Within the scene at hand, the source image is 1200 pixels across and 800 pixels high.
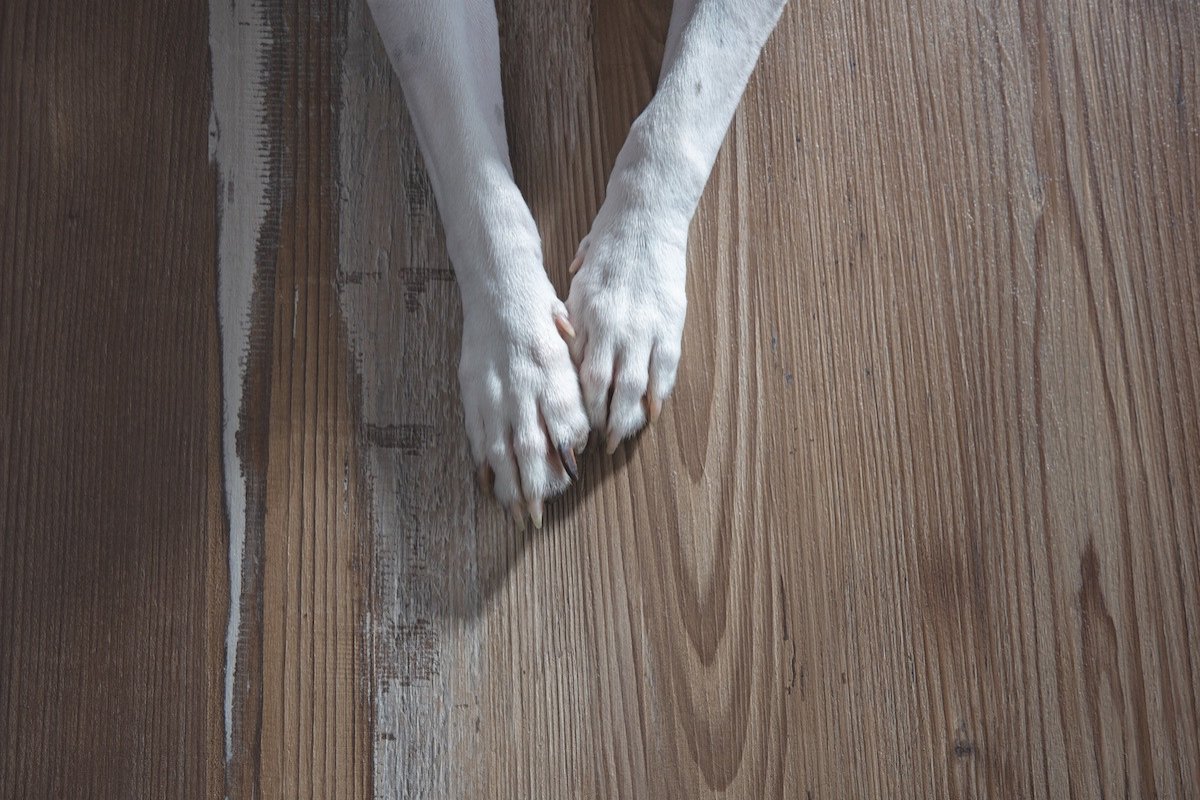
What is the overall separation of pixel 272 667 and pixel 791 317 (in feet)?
1.84

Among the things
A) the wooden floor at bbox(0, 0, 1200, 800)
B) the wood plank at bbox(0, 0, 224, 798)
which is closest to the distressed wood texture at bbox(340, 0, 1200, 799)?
the wooden floor at bbox(0, 0, 1200, 800)

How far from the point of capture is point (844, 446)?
82 cm

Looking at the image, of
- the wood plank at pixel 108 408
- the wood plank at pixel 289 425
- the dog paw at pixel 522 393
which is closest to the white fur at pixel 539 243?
the dog paw at pixel 522 393

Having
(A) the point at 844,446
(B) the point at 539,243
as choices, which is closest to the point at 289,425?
(B) the point at 539,243

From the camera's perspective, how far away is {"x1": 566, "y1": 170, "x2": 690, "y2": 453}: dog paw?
745mm

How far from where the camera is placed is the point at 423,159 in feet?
2.78

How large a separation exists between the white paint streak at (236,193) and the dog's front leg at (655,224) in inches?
12.5

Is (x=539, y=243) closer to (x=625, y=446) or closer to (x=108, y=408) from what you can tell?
(x=625, y=446)

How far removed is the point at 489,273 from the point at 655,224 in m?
0.15

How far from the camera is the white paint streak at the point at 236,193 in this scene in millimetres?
791

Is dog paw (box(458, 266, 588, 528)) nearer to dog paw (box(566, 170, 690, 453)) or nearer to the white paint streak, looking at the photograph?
dog paw (box(566, 170, 690, 453))

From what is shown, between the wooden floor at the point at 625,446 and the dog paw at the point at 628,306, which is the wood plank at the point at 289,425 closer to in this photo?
the wooden floor at the point at 625,446

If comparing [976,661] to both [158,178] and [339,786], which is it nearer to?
[339,786]

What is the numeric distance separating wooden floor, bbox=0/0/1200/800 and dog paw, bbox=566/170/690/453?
0.18ft
